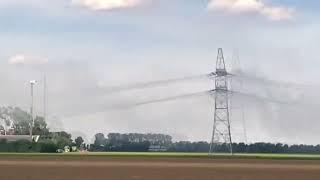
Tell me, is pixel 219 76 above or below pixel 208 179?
above

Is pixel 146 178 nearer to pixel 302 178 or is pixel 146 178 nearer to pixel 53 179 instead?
pixel 53 179

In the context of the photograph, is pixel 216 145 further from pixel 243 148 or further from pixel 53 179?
pixel 53 179

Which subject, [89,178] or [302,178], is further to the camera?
[302,178]

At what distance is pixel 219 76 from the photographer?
5285 inches

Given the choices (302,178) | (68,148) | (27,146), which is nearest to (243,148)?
(68,148)

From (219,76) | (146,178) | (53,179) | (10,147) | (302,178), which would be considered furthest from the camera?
(10,147)

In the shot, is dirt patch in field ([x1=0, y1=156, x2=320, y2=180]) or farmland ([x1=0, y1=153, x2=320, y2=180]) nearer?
dirt patch in field ([x1=0, y1=156, x2=320, y2=180])

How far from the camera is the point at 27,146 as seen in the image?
16550 centimetres

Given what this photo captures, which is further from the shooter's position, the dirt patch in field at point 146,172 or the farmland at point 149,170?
the farmland at point 149,170

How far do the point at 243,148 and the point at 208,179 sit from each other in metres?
148

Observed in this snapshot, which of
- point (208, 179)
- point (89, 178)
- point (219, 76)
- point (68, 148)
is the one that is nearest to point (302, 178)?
point (208, 179)

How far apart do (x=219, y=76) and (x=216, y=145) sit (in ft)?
53.3

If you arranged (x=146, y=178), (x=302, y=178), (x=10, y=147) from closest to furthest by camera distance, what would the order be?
(x=146, y=178), (x=302, y=178), (x=10, y=147)

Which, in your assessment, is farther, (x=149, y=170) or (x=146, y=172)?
(x=149, y=170)
